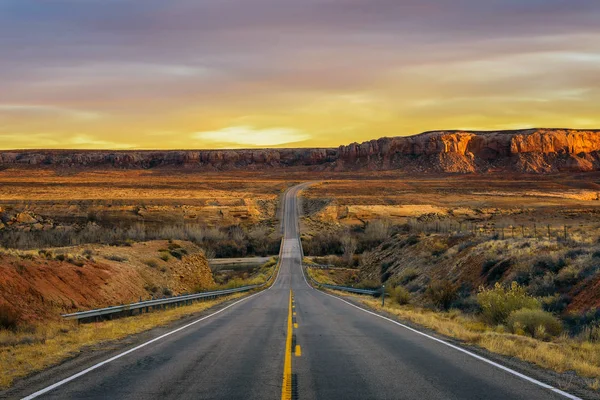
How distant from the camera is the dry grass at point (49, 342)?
35.5 feet

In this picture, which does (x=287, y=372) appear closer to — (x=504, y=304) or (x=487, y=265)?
(x=504, y=304)

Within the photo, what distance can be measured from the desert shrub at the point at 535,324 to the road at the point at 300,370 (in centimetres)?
323

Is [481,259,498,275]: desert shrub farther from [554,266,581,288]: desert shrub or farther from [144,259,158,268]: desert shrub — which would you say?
[144,259,158,268]: desert shrub

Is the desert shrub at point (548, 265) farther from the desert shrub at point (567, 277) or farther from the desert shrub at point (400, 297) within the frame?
the desert shrub at point (400, 297)

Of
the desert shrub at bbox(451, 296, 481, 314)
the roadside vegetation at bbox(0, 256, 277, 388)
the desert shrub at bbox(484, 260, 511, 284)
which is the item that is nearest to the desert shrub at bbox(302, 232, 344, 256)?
the desert shrub at bbox(484, 260, 511, 284)

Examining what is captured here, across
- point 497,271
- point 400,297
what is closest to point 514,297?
point 497,271

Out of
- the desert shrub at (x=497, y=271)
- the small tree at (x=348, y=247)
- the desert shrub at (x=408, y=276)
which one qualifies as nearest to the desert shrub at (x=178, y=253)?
the desert shrub at (x=408, y=276)

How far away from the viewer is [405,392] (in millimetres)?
8797

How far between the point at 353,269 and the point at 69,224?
4078cm

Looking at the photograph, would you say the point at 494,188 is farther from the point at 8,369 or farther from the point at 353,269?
the point at 8,369

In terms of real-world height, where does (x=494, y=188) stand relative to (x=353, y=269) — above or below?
above

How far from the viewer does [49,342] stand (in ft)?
45.7

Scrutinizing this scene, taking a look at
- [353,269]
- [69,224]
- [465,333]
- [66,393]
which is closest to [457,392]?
[66,393]

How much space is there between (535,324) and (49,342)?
43.1ft
